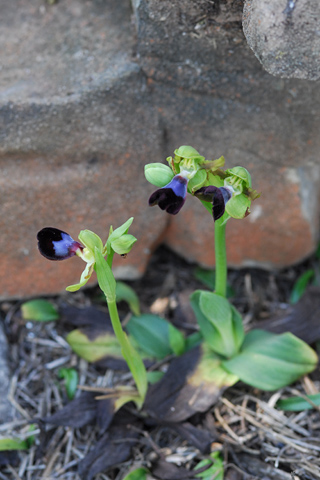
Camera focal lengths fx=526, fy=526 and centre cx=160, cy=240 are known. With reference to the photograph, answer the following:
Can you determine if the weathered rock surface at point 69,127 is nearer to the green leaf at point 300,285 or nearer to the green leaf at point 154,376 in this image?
the green leaf at point 154,376

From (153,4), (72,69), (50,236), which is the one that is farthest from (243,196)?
(72,69)

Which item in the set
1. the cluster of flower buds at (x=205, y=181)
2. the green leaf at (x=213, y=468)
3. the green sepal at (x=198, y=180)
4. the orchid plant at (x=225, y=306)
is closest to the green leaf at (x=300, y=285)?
the orchid plant at (x=225, y=306)

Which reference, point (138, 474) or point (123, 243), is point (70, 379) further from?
point (123, 243)

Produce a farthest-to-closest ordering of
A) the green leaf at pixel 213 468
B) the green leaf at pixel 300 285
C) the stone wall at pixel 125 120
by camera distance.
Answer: the green leaf at pixel 300 285, the stone wall at pixel 125 120, the green leaf at pixel 213 468

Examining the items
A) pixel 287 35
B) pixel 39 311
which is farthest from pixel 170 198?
pixel 39 311

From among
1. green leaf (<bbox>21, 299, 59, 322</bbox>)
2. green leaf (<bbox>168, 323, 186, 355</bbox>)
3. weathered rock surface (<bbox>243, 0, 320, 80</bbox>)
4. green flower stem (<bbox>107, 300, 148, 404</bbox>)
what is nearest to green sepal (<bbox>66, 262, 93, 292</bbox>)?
green flower stem (<bbox>107, 300, 148, 404</bbox>)
